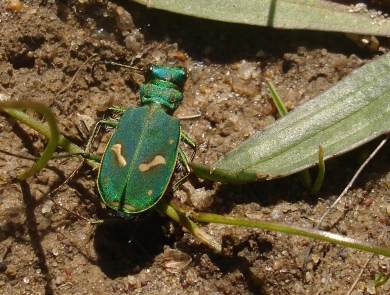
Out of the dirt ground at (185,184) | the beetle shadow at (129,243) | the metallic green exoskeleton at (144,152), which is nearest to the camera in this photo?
the metallic green exoskeleton at (144,152)

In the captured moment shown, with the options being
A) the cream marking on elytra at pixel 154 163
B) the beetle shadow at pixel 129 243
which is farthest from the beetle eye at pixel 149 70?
the beetle shadow at pixel 129 243

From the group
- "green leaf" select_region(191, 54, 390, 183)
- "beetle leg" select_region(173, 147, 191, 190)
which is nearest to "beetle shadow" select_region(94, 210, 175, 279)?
"beetle leg" select_region(173, 147, 191, 190)

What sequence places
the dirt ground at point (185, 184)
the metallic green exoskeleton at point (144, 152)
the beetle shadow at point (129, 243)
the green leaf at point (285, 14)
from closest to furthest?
the metallic green exoskeleton at point (144, 152)
the dirt ground at point (185, 184)
the beetle shadow at point (129, 243)
the green leaf at point (285, 14)

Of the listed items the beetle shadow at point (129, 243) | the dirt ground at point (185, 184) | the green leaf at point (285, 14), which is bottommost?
the beetle shadow at point (129, 243)

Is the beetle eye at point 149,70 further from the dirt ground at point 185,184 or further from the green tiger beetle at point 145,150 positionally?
the dirt ground at point 185,184

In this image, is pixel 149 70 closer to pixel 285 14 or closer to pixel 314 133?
pixel 285 14

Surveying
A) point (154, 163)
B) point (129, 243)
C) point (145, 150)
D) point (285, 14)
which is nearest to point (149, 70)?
point (145, 150)

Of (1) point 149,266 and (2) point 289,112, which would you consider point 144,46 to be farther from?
(1) point 149,266

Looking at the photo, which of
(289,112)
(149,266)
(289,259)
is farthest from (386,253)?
(149,266)
